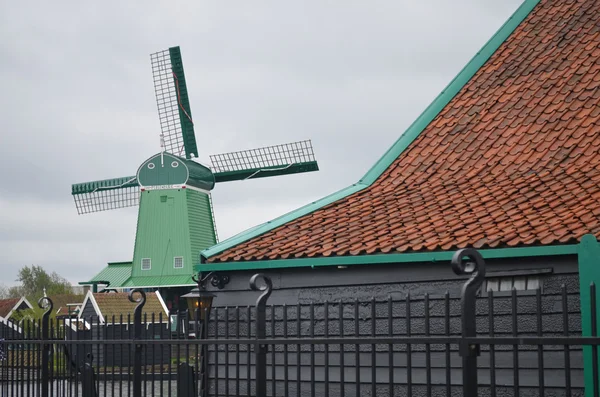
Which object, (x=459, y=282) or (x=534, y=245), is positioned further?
(x=459, y=282)

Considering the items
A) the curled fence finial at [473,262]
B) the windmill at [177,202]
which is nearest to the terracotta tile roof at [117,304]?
the windmill at [177,202]

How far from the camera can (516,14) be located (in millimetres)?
13219

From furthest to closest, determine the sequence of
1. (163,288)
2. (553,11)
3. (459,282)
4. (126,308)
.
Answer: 1. (163,288)
2. (126,308)
3. (553,11)
4. (459,282)

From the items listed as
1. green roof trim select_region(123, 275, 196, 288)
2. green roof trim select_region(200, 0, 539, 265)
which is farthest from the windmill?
green roof trim select_region(200, 0, 539, 265)

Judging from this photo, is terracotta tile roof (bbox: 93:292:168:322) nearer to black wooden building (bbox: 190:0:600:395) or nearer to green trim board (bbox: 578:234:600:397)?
black wooden building (bbox: 190:0:600:395)

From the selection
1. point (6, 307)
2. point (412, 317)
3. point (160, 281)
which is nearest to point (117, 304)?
point (160, 281)

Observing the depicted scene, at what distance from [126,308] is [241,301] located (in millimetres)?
23952

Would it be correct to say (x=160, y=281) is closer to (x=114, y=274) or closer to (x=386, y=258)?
(x=114, y=274)

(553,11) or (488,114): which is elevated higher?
(553,11)

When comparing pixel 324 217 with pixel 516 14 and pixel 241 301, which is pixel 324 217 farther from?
pixel 516 14

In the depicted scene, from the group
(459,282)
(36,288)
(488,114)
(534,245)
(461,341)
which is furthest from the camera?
(36,288)

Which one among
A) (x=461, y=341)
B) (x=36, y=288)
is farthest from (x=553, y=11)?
(x=36, y=288)

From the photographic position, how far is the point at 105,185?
145 ft

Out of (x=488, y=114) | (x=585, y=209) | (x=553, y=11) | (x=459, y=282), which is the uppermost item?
(x=553, y=11)
